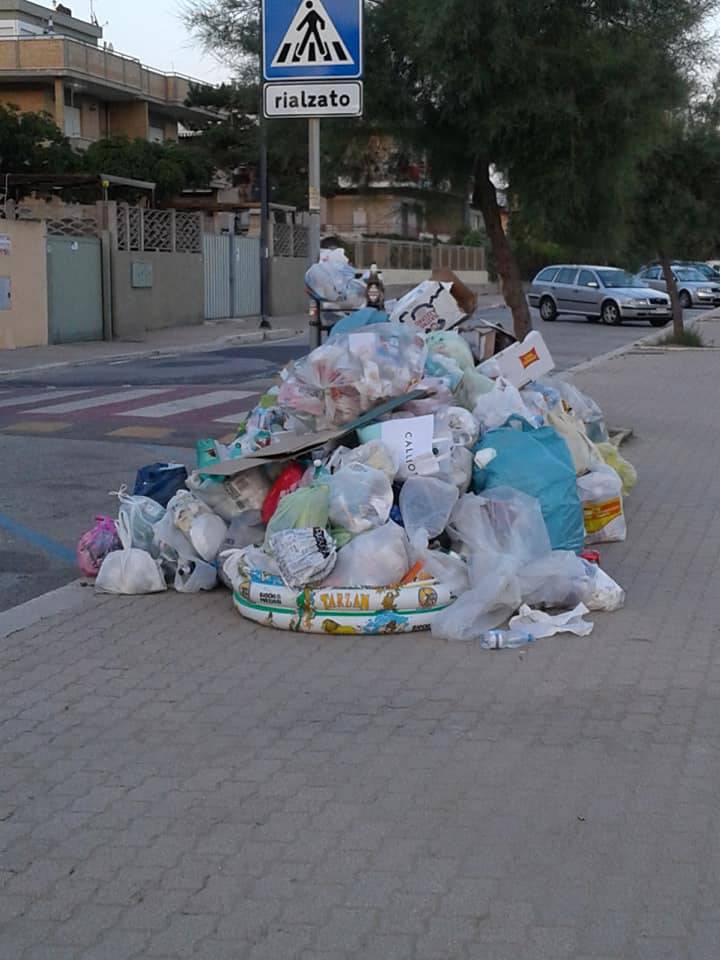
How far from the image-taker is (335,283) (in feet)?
29.4

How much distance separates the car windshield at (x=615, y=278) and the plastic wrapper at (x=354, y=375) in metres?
30.2

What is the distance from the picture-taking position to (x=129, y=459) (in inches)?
440

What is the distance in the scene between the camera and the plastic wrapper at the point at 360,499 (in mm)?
6395

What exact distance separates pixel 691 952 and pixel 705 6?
937 cm

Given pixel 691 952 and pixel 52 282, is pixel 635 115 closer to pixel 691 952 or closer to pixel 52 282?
pixel 691 952

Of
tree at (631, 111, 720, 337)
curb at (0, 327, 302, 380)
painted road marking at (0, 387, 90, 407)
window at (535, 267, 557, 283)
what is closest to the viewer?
painted road marking at (0, 387, 90, 407)

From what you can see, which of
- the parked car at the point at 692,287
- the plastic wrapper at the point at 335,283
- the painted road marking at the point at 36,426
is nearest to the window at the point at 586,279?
the parked car at the point at 692,287

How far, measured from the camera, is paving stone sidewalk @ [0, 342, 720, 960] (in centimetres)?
354

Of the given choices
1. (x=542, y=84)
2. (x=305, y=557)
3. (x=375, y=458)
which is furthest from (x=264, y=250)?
(x=305, y=557)

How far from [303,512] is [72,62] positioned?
145 ft

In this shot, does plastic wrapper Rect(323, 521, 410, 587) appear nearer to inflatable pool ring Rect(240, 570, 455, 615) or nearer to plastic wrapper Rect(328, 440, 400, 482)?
inflatable pool ring Rect(240, 570, 455, 615)

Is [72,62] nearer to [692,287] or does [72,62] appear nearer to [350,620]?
[692,287]

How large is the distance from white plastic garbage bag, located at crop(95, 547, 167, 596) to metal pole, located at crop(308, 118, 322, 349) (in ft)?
7.63

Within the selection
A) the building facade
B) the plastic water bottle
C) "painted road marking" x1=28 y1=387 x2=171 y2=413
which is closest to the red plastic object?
the plastic water bottle
